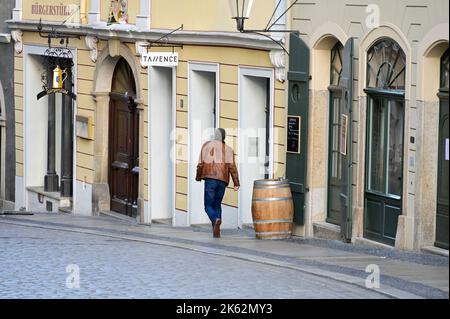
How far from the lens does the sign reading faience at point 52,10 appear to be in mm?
28281

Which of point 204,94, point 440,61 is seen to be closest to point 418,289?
point 440,61

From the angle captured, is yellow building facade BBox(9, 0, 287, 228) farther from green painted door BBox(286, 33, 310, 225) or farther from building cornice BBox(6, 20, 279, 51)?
green painted door BBox(286, 33, 310, 225)

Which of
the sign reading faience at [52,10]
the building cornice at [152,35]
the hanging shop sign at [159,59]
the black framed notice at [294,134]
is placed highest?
the sign reading faience at [52,10]

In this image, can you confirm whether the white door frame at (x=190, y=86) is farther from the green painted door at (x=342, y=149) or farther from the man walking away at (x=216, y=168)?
the green painted door at (x=342, y=149)

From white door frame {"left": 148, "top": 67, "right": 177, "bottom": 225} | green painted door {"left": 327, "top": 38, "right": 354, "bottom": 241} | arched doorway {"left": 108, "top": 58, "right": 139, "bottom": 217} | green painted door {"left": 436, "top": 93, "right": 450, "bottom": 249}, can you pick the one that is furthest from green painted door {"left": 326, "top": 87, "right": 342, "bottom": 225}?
arched doorway {"left": 108, "top": 58, "right": 139, "bottom": 217}

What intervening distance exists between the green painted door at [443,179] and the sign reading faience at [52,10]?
40.3ft

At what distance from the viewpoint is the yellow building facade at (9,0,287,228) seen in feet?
74.7

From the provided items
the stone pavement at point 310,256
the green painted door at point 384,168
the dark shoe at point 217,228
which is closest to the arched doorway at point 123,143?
the stone pavement at point 310,256

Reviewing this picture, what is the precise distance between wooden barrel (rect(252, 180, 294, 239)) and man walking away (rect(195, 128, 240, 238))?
2.12ft

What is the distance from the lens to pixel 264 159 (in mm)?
22766

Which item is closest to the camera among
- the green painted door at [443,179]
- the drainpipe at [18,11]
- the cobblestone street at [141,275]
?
the cobblestone street at [141,275]

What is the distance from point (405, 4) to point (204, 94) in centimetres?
706

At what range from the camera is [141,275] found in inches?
629

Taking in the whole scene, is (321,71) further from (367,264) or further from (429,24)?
(367,264)
